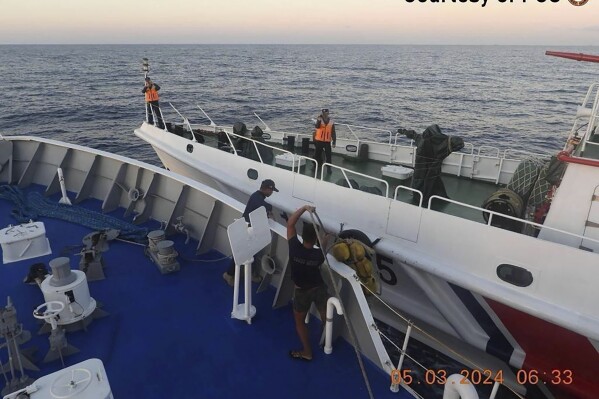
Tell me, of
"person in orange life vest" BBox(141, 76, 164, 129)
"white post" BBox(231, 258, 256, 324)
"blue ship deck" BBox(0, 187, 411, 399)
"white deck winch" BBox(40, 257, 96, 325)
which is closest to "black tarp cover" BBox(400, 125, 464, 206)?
"blue ship deck" BBox(0, 187, 411, 399)

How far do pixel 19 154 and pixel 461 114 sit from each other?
2417 centimetres

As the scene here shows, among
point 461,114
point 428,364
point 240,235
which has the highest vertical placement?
point 240,235

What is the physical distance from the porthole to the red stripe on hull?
0.39 meters

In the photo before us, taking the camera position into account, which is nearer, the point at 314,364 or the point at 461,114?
the point at 314,364

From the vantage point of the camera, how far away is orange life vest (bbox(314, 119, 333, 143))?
910cm

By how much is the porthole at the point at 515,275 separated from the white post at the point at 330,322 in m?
3.20

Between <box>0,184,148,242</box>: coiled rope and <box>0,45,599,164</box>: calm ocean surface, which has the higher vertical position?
<box>0,184,148,242</box>: coiled rope

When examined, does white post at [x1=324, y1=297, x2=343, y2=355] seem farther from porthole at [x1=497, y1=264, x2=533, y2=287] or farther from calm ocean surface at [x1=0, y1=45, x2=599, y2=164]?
calm ocean surface at [x1=0, y1=45, x2=599, y2=164]

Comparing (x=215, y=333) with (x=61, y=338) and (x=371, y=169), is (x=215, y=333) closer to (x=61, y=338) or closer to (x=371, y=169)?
(x=61, y=338)

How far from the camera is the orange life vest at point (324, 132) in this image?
9.10m

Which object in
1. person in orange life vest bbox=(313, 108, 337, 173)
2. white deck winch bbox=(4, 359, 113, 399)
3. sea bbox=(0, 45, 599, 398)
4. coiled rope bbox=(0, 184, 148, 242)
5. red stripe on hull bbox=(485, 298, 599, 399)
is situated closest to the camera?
white deck winch bbox=(4, 359, 113, 399)

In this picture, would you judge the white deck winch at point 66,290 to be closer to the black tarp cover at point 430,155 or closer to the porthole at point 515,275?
the porthole at point 515,275

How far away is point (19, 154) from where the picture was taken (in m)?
8.62

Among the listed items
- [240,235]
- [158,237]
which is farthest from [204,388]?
[158,237]
